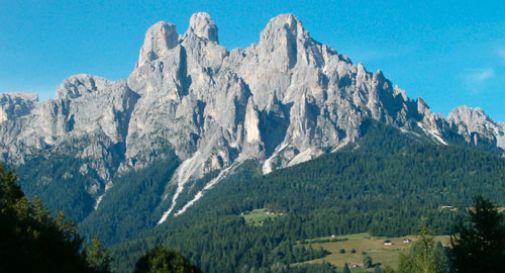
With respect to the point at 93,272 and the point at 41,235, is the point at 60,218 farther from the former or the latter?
the point at 41,235

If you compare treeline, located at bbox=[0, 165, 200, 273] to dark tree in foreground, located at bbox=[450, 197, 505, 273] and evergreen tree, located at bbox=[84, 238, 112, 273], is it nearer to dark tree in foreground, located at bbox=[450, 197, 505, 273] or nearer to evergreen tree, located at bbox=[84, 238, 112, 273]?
evergreen tree, located at bbox=[84, 238, 112, 273]

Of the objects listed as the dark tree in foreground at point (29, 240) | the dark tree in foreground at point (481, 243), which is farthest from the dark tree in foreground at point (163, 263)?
the dark tree in foreground at point (481, 243)

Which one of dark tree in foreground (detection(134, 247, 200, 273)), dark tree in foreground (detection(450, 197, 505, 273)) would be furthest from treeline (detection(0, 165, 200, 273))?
dark tree in foreground (detection(450, 197, 505, 273))

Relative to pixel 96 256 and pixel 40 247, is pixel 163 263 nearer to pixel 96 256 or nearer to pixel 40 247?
pixel 96 256

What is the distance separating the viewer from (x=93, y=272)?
8544 centimetres

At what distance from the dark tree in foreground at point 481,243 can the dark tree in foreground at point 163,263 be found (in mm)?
42754

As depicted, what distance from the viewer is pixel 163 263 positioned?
9738cm

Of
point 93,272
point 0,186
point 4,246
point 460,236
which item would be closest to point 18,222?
point 4,246

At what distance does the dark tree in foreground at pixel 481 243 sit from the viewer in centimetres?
5972

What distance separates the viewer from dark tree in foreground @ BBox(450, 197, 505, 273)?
59.7 m

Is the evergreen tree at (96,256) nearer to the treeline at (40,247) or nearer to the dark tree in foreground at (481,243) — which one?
the treeline at (40,247)

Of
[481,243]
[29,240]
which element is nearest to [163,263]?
[29,240]

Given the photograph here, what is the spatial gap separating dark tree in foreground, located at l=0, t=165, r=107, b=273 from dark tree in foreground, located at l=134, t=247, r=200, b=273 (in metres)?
9.30

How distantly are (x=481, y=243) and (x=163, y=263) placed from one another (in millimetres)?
46481
